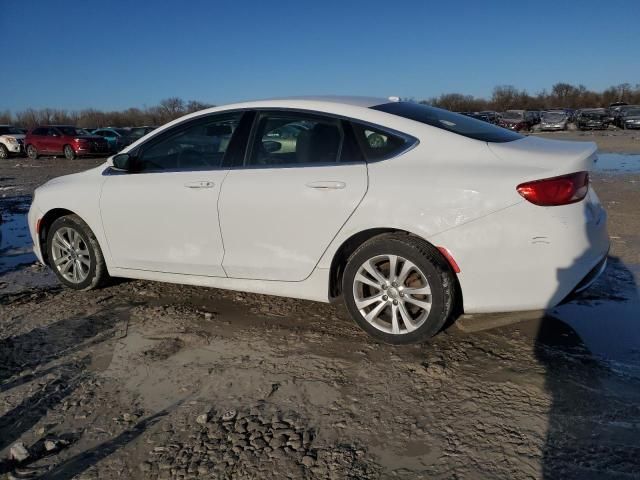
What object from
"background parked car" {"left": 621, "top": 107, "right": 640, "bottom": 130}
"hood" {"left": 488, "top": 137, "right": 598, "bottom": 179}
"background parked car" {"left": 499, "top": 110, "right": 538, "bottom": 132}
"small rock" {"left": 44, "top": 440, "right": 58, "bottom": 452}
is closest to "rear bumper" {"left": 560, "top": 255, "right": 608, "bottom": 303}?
"hood" {"left": 488, "top": 137, "right": 598, "bottom": 179}

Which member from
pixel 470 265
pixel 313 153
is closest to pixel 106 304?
pixel 313 153

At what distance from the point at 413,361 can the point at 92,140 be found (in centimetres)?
2400

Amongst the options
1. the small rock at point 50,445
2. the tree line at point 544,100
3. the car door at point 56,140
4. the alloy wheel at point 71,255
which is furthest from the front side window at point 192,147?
the tree line at point 544,100

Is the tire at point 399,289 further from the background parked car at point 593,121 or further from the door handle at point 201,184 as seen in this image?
the background parked car at point 593,121

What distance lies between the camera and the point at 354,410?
9.20 feet

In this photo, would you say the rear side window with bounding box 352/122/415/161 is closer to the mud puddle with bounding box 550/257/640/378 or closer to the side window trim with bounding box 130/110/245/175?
the side window trim with bounding box 130/110/245/175

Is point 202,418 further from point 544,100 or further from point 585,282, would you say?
point 544,100

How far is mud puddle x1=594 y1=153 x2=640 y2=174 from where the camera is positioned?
1356 cm

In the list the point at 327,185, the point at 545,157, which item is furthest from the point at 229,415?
the point at 545,157

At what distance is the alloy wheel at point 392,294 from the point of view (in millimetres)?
3383

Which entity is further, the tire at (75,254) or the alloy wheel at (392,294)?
the tire at (75,254)

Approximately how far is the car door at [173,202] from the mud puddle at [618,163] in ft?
35.2

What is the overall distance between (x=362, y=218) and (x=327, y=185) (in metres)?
0.34

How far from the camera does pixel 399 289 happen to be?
3436 mm
